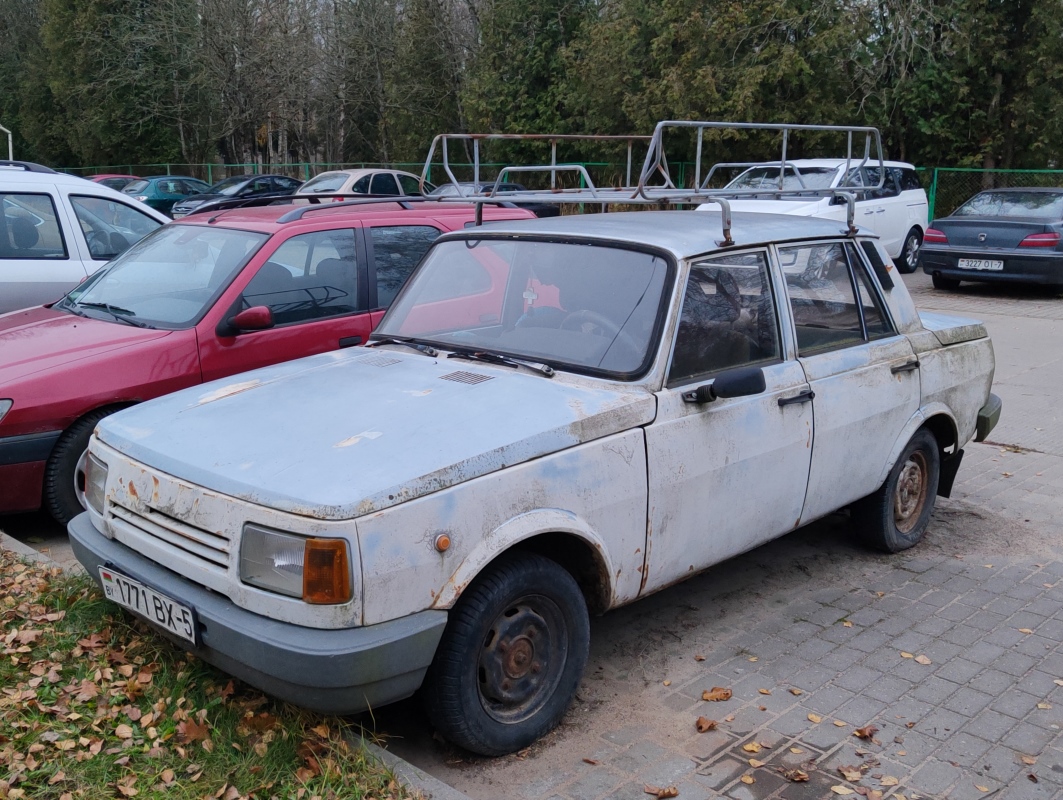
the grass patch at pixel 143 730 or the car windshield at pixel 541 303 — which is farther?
the car windshield at pixel 541 303

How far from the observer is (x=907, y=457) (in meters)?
5.31

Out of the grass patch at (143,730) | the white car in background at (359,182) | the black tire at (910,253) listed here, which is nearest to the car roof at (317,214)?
the grass patch at (143,730)

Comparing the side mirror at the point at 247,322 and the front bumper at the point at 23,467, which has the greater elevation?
the side mirror at the point at 247,322

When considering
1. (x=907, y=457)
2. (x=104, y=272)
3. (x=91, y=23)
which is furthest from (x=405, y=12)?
(x=907, y=457)

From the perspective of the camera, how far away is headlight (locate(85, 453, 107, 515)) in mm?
3734

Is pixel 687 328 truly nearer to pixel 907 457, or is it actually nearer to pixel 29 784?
pixel 907 457

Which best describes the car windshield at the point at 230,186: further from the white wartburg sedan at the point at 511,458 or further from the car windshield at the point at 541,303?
the white wartburg sedan at the point at 511,458

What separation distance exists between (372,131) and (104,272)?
3235cm

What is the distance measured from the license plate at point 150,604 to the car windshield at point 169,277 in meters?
2.35

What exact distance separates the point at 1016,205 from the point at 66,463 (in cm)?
1435

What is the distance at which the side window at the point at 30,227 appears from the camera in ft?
25.6

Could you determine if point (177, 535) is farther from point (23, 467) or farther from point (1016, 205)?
point (1016, 205)

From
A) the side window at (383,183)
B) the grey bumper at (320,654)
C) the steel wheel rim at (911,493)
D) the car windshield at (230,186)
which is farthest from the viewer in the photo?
the car windshield at (230,186)

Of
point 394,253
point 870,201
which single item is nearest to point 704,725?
point 394,253
